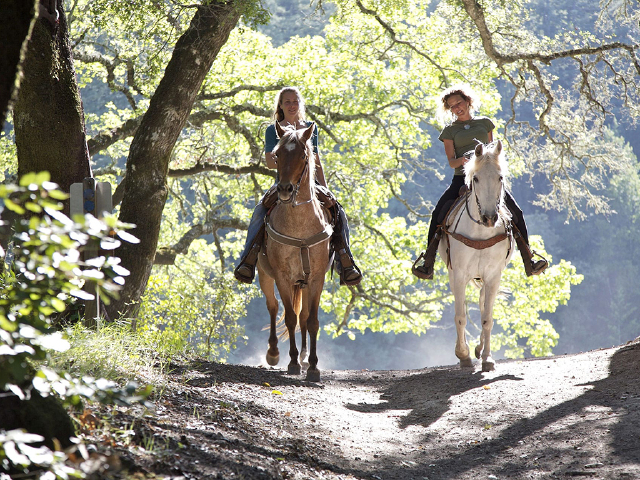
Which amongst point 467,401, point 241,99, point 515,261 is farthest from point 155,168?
point 515,261

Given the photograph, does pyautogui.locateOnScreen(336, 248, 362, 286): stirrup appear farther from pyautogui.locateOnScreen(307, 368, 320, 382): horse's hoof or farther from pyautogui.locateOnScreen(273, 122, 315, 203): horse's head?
pyautogui.locateOnScreen(273, 122, 315, 203): horse's head

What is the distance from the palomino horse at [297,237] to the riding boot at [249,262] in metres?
0.11

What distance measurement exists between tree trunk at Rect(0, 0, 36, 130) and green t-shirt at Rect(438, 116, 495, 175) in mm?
6030

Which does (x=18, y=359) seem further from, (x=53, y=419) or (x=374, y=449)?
(x=374, y=449)

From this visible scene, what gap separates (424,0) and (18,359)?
18023mm

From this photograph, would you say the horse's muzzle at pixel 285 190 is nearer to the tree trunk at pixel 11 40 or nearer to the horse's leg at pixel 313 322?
the horse's leg at pixel 313 322

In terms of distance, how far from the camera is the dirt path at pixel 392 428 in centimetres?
356

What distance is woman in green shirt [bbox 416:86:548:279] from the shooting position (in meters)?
7.91

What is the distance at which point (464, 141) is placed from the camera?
7.92m

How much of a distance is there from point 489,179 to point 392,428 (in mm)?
2786

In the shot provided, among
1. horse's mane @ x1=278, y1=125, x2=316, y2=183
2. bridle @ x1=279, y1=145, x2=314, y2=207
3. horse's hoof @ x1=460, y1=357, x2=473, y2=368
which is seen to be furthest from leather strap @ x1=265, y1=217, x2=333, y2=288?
horse's hoof @ x1=460, y1=357, x2=473, y2=368

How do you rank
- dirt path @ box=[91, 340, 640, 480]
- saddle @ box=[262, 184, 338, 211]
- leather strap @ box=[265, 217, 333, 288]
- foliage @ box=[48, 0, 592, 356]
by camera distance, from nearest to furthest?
dirt path @ box=[91, 340, 640, 480] < leather strap @ box=[265, 217, 333, 288] < saddle @ box=[262, 184, 338, 211] < foliage @ box=[48, 0, 592, 356]

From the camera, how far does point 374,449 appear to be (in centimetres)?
466

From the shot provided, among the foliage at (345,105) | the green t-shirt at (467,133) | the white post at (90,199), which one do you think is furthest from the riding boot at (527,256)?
the foliage at (345,105)
